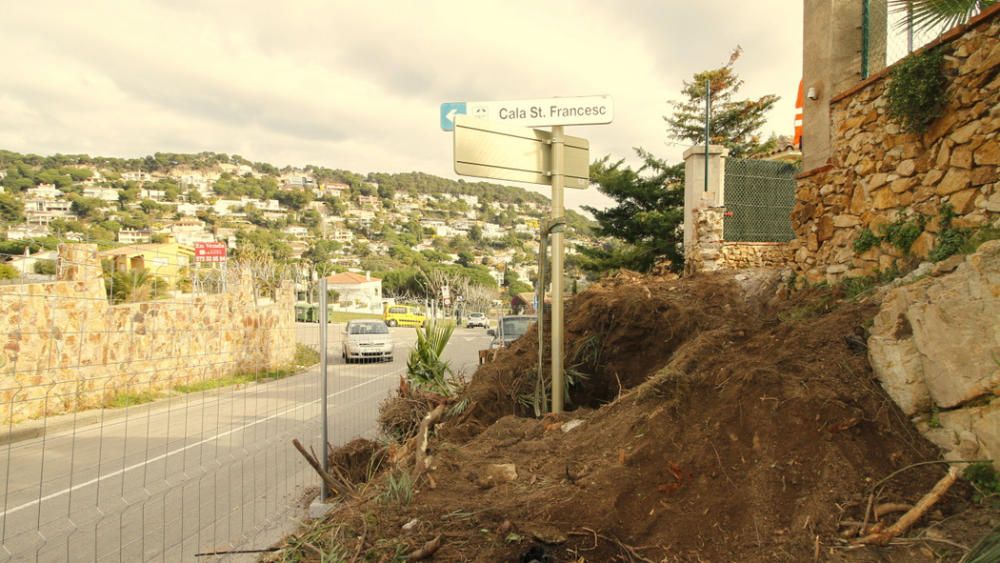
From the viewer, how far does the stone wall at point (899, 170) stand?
386cm

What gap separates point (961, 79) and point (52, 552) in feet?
24.8

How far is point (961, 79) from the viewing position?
4066 millimetres

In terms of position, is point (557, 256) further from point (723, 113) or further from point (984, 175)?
point (723, 113)

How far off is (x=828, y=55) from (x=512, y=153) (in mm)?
5257

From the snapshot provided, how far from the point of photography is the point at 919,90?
424 centimetres

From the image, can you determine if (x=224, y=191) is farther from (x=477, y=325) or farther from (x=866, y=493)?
(x=866, y=493)

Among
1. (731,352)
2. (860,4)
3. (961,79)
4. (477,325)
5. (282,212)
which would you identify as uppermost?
(282,212)

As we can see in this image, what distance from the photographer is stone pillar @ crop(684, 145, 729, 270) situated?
1098 centimetres

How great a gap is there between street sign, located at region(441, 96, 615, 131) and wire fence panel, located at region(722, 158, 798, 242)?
315 inches

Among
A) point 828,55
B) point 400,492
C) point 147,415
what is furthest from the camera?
point 828,55

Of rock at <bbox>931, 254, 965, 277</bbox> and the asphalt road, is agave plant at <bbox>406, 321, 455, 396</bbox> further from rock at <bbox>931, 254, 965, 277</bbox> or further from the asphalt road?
rock at <bbox>931, 254, 965, 277</bbox>

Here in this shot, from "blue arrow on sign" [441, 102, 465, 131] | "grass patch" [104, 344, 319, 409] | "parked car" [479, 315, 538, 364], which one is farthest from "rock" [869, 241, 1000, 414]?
"parked car" [479, 315, 538, 364]

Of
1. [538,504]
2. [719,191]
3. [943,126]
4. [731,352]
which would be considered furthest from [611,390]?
[719,191]

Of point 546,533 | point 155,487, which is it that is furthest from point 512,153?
point 155,487
